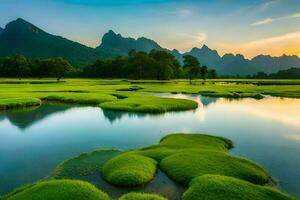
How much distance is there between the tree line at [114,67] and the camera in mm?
136663

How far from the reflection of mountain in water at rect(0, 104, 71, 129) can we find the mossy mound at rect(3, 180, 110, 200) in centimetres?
2115

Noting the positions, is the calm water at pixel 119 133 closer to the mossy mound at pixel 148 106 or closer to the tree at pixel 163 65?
the mossy mound at pixel 148 106

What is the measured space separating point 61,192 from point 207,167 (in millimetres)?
8705

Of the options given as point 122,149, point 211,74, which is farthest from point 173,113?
point 211,74

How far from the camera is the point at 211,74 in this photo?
190375 mm

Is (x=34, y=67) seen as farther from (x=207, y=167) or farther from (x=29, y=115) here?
(x=207, y=167)

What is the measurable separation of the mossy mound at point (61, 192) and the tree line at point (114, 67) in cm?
11890

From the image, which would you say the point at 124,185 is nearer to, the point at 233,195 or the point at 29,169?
the point at 233,195

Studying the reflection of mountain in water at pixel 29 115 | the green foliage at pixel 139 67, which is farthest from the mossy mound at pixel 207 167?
the green foliage at pixel 139 67

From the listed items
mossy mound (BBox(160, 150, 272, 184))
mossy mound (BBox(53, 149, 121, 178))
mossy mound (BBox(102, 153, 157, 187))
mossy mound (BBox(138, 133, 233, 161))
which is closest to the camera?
mossy mound (BBox(102, 153, 157, 187))

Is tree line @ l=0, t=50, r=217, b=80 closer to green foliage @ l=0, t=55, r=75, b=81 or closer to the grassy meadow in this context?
green foliage @ l=0, t=55, r=75, b=81

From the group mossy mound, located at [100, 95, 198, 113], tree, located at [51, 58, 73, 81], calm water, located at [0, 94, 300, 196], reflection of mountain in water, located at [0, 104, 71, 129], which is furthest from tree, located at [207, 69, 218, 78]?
reflection of mountain in water, located at [0, 104, 71, 129]

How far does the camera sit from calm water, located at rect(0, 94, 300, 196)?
21094 mm

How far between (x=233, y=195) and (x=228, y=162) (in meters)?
4.91
